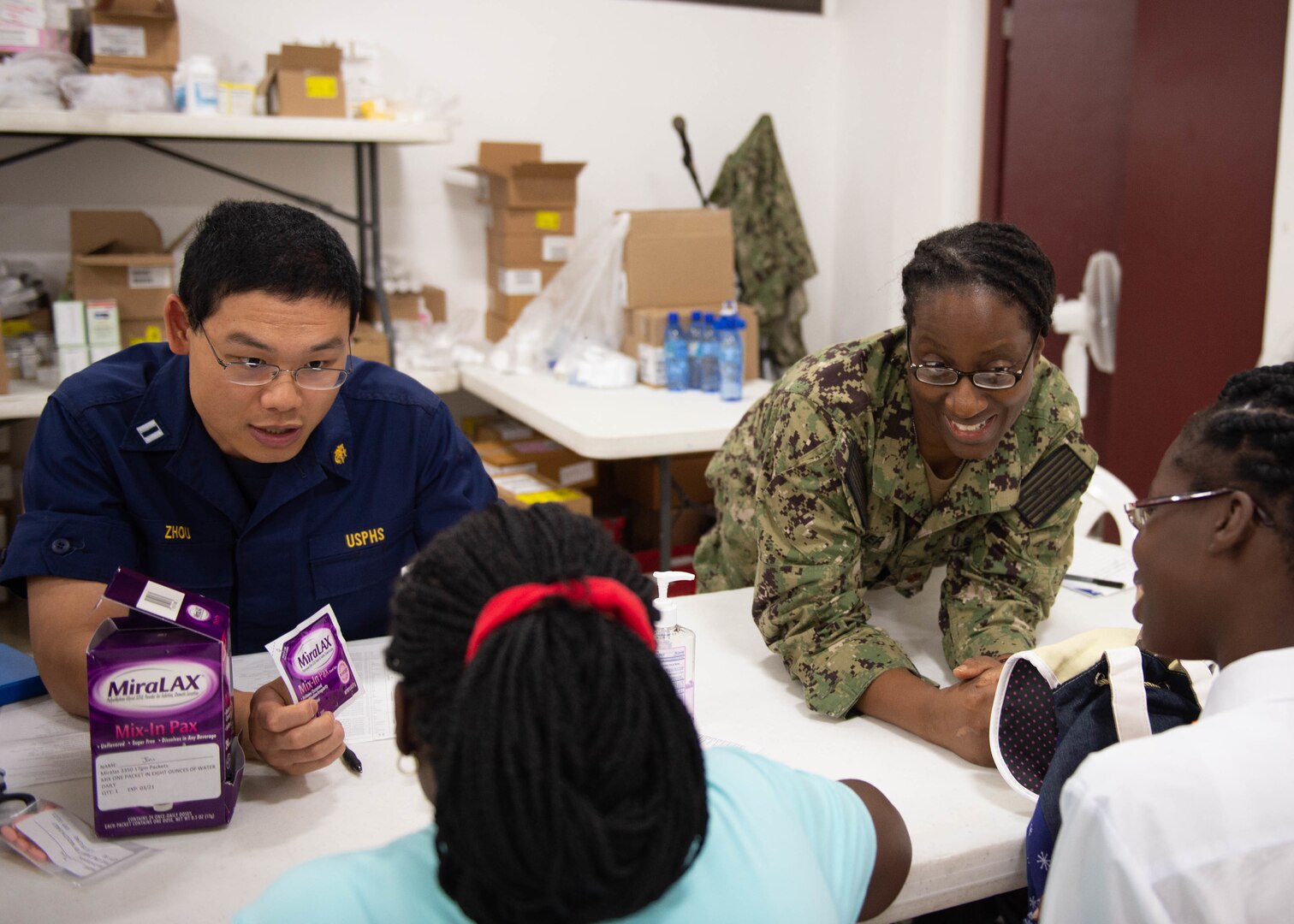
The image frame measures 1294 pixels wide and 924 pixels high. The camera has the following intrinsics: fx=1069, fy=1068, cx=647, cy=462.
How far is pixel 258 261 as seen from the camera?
140 cm

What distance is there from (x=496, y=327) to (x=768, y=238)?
1107 mm

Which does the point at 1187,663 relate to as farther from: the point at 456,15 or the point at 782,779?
the point at 456,15

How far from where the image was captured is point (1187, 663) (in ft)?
4.88

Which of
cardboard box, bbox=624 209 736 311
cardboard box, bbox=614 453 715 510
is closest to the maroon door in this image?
cardboard box, bbox=624 209 736 311

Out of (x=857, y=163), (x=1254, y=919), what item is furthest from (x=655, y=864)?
(x=857, y=163)

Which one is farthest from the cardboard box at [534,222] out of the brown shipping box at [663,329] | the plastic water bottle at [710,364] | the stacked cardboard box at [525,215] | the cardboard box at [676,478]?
the cardboard box at [676,478]

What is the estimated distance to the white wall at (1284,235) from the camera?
263 cm

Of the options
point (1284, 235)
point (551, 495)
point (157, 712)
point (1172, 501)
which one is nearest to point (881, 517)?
point (1172, 501)

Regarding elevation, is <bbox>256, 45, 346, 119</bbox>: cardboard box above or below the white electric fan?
above

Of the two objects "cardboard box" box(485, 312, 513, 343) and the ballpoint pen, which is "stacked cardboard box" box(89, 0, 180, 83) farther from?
the ballpoint pen

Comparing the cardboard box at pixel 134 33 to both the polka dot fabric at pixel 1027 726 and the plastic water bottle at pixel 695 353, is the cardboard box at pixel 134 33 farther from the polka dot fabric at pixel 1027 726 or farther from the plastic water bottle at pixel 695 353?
the polka dot fabric at pixel 1027 726

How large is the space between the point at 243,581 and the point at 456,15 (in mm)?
2976

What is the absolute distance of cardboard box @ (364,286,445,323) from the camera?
3748 mm

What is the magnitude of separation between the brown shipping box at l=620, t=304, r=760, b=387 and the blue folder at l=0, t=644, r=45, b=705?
237 centimetres
